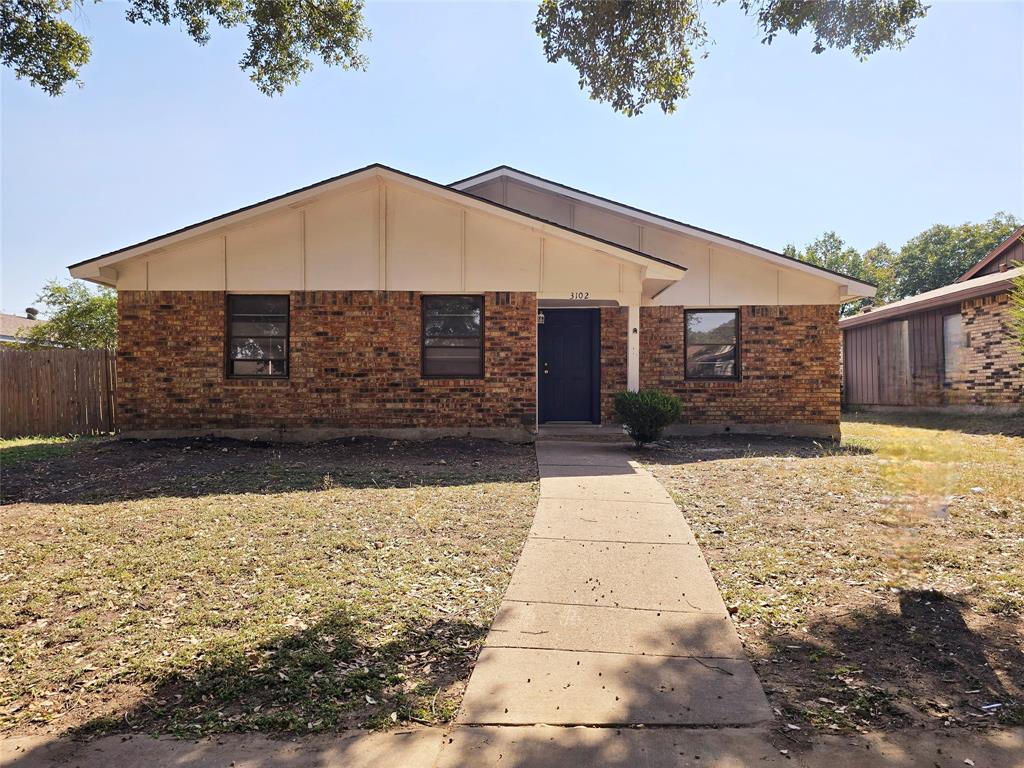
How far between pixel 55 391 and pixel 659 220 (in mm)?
12756

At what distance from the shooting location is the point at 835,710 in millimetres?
2756

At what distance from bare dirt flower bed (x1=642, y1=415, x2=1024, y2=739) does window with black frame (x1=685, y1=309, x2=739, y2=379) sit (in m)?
5.01

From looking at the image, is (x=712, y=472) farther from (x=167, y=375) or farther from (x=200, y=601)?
(x=167, y=375)

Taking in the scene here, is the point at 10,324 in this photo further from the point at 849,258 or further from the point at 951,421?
the point at 849,258

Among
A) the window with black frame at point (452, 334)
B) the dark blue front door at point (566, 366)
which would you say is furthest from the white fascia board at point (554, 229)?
the dark blue front door at point (566, 366)

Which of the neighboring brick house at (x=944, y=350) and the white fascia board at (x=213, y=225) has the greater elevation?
the white fascia board at (x=213, y=225)

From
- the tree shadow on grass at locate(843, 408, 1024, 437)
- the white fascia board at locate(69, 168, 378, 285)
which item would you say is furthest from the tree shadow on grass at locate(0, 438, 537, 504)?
the tree shadow on grass at locate(843, 408, 1024, 437)

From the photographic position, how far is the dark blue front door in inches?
506

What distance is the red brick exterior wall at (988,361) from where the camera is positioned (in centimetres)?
→ 1471

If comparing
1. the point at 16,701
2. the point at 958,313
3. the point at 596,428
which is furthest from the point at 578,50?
the point at 958,313

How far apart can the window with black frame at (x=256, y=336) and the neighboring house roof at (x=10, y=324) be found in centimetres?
2231

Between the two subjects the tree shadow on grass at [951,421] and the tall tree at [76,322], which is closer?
the tree shadow on grass at [951,421]

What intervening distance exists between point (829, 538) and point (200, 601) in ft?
15.6

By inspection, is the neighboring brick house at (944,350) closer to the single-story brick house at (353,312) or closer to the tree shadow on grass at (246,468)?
the single-story brick house at (353,312)
